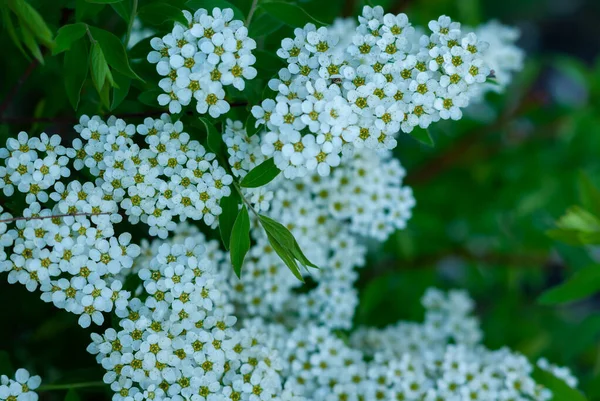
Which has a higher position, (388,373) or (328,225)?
(328,225)

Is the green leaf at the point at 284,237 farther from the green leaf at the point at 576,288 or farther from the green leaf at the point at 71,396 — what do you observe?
the green leaf at the point at 576,288

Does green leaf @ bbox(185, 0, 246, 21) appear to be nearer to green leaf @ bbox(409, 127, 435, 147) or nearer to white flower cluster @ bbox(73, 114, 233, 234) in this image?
white flower cluster @ bbox(73, 114, 233, 234)

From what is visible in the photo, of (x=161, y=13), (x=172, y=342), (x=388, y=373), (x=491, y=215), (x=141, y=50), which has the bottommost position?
(x=491, y=215)

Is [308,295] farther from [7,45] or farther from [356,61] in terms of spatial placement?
[7,45]

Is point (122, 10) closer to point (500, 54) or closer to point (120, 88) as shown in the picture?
point (120, 88)

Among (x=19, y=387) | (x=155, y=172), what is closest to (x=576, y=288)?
(x=155, y=172)

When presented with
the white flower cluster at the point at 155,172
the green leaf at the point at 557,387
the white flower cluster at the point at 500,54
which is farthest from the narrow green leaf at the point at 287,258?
the white flower cluster at the point at 500,54

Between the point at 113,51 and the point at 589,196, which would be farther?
the point at 589,196
